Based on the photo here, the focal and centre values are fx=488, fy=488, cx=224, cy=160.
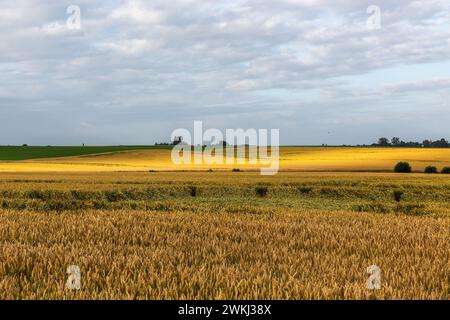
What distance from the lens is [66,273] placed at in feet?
21.0

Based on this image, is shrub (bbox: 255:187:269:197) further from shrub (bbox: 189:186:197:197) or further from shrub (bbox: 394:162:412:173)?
shrub (bbox: 394:162:412:173)

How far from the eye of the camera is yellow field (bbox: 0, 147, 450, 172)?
63.1 meters

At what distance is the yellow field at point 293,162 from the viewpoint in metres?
63.1

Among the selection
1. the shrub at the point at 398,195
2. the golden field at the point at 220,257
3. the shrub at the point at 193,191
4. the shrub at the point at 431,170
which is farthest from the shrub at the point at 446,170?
the golden field at the point at 220,257

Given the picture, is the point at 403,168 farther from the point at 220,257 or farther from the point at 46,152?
the point at 46,152

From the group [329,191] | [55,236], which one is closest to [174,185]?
[329,191]

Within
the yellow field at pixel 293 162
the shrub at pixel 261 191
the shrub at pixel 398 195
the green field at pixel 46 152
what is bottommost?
the shrub at pixel 398 195

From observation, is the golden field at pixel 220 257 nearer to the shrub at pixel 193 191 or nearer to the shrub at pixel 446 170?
the shrub at pixel 193 191

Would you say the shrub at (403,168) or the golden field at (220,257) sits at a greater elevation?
the golden field at (220,257)

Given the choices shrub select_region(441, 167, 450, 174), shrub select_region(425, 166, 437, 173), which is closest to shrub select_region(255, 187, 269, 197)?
shrub select_region(425, 166, 437, 173)

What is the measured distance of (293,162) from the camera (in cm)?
7538

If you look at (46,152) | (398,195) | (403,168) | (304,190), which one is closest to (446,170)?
(403,168)

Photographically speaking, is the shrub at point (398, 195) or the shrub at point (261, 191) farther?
the shrub at point (261, 191)
